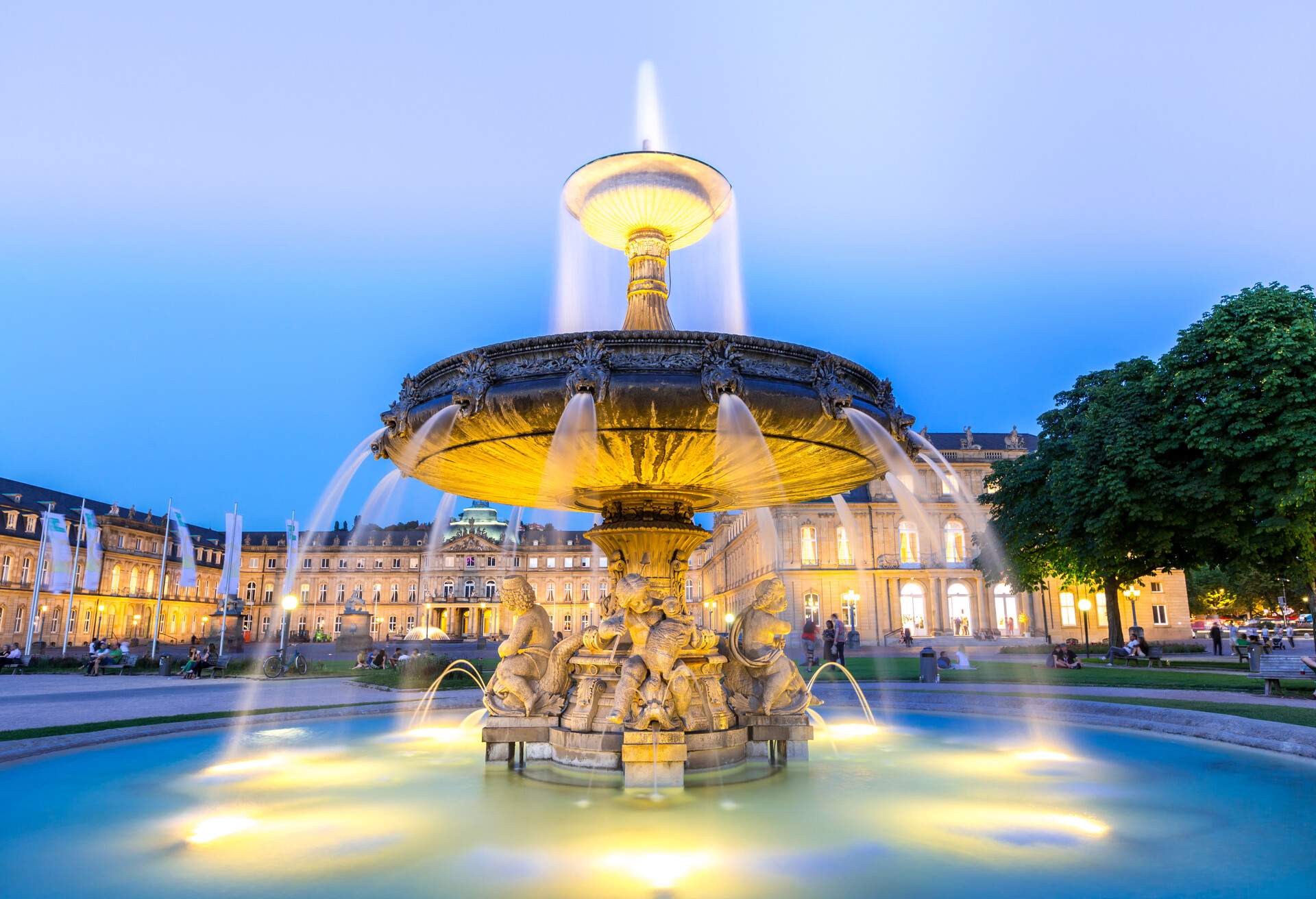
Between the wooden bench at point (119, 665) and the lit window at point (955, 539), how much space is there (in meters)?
58.4

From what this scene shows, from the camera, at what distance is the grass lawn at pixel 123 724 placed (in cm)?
855

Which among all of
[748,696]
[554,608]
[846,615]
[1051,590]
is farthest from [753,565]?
[748,696]

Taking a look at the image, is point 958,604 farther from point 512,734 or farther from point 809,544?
point 512,734

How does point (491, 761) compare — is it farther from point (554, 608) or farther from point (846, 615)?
point (554, 608)

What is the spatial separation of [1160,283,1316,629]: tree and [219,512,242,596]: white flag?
40.6m

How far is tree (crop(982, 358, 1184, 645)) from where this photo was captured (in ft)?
70.8

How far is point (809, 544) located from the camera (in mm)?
65938

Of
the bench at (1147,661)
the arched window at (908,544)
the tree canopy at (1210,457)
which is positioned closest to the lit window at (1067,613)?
the arched window at (908,544)

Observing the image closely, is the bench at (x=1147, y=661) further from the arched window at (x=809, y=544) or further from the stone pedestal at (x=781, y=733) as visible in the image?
the arched window at (x=809, y=544)

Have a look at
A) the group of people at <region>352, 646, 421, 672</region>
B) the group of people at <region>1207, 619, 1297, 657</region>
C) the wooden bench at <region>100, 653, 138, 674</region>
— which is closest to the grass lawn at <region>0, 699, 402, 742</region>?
the group of people at <region>352, 646, 421, 672</region>

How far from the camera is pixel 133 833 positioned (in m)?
5.00

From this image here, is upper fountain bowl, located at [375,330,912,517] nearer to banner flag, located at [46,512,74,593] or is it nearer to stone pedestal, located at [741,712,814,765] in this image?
stone pedestal, located at [741,712,814,765]

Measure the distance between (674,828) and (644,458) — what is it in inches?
130

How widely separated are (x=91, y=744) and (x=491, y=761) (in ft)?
16.2
